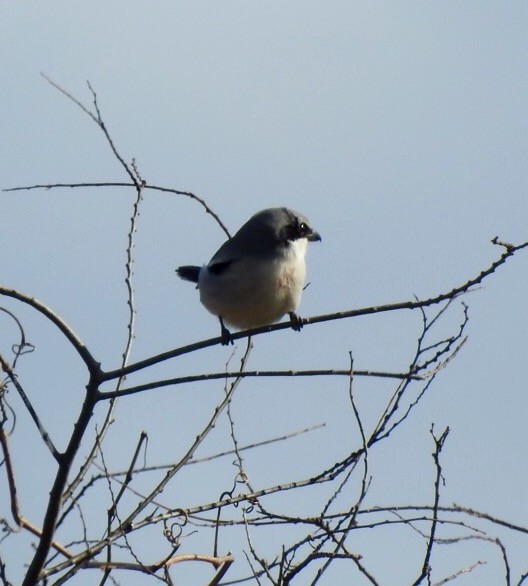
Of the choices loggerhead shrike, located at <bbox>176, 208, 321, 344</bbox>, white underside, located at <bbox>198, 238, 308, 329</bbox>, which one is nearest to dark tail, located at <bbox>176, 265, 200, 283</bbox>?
loggerhead shrike, located at <bbox>176, 208, 321, 344</bbox>

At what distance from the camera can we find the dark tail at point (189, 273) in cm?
687

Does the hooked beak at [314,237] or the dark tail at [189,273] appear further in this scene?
the dark tail at [189,273]

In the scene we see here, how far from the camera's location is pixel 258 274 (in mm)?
5727

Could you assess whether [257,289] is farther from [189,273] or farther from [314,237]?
[189,273]

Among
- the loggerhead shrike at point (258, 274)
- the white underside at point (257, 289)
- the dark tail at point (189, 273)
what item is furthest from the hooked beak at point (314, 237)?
the dark tail at point (189, 273)

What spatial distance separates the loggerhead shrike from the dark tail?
61cm

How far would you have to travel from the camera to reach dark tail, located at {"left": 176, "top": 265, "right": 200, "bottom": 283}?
22.5 ft

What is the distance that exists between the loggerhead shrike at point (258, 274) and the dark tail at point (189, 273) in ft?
2.01

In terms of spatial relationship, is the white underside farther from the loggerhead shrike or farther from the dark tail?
the dark tail

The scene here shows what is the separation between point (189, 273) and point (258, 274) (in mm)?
1274

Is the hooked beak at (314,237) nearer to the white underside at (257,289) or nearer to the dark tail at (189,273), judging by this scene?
the white underside at (257,289)

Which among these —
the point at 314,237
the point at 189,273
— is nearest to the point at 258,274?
the point at 314,237

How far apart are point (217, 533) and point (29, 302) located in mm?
1123

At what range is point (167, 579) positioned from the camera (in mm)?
3391
